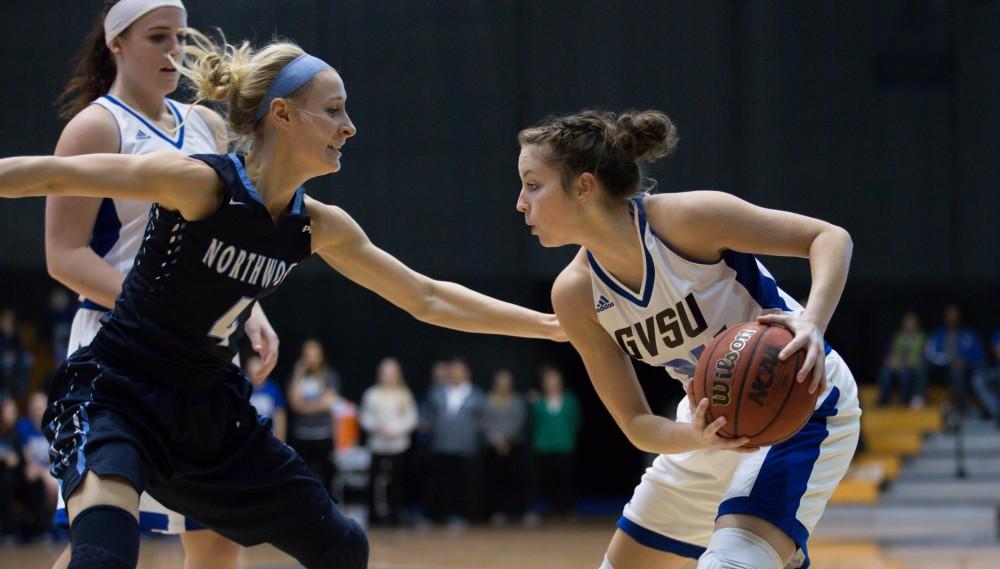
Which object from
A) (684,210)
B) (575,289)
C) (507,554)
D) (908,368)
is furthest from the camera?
(908,368)

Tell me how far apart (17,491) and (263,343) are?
7821 mm

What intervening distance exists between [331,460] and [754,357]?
9026 millimetres

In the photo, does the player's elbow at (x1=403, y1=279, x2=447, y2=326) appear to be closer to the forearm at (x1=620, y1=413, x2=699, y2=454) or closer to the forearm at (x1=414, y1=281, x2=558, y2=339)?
the forearm at (x1=414, y1=281, x2=558, y2=339)

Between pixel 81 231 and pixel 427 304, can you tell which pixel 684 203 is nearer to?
pixel 427 304

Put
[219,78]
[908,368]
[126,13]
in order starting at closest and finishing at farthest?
[219,78] → [126,13] → [908,368]

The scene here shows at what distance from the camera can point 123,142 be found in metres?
3.28

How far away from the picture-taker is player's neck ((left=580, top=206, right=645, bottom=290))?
308 cm

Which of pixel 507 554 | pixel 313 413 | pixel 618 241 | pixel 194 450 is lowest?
pixel 507 554

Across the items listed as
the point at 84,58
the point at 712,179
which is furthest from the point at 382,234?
the point at 84,58

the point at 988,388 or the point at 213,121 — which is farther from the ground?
the point at 213,121

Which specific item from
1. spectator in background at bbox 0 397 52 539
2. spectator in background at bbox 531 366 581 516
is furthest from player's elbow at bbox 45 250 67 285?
spectator in background at bbox 531 366 581 516

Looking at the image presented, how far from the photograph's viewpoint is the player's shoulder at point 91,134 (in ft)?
10.6

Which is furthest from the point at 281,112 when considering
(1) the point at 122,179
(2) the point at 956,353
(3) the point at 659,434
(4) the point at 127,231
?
(2) the point at 956,353

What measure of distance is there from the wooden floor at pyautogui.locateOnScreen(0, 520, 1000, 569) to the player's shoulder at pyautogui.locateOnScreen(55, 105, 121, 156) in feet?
15.5
